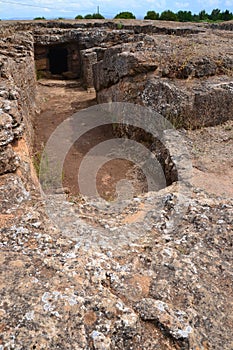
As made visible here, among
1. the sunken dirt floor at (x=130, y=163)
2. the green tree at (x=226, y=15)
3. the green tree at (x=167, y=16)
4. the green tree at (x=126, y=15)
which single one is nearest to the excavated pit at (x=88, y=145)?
the sunken dirt floor at (x=130, y=163)

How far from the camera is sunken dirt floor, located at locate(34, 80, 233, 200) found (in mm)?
4917

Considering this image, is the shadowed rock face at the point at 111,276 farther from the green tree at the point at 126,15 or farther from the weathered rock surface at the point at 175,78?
the green tree at the point at 126,15

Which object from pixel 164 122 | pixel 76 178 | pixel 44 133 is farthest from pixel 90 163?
pixel 44 133

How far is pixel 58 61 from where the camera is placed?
16.5m

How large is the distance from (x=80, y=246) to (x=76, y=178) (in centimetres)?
341

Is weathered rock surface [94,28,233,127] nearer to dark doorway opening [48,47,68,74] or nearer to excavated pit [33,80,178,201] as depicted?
excavated pit [33,80,178,201]

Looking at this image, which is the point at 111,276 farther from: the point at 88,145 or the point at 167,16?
A: the point at 167,16

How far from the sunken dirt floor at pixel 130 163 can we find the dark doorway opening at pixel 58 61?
6.50m

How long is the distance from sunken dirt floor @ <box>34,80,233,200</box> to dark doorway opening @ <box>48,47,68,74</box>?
650 centimetres

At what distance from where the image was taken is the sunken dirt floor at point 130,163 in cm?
492

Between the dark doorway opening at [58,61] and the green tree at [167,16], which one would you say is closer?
the dark doorway opening at [58,61]

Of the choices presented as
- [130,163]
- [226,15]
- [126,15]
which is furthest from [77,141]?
[226,15]

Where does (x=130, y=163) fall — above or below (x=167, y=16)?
below

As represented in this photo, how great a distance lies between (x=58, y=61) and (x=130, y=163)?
1152 cm
